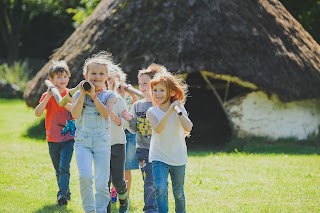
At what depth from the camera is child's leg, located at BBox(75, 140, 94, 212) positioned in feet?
19.8

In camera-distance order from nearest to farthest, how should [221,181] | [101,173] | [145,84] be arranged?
[101,173], [145,84], [221,181]

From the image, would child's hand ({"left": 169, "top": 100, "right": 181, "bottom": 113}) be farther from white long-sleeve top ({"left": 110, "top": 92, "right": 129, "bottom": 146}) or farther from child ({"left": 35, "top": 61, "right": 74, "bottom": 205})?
child ({"left": 35, "top": 61, "right": 74, "bottom": 205})

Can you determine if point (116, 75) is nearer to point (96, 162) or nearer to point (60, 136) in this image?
point (60, 136)

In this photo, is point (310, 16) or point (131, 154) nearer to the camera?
point (131, 154)

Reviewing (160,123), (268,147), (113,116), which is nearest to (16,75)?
(268,147)

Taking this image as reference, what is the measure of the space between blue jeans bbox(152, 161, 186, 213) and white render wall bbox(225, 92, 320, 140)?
21.7 ft

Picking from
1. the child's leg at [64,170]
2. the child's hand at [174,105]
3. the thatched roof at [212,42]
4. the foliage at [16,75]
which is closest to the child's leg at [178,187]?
the child's hand at [174,105]

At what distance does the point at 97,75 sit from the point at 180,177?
4.24 feet

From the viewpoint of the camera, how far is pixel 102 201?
20.2 ft

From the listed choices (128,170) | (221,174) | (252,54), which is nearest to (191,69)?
(252,54)

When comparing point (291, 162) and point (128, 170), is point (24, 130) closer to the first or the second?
point (291, 162)

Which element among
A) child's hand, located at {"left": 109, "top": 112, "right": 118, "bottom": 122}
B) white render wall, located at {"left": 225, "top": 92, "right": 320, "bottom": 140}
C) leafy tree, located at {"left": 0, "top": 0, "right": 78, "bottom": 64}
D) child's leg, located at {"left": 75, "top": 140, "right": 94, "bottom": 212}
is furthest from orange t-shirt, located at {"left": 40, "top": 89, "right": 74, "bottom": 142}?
leafy tree, located at {"left": 0, "top": 0, "right": 78, "bottom": 64}

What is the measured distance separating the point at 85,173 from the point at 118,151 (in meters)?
0.73

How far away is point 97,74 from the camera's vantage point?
20.4 ft
